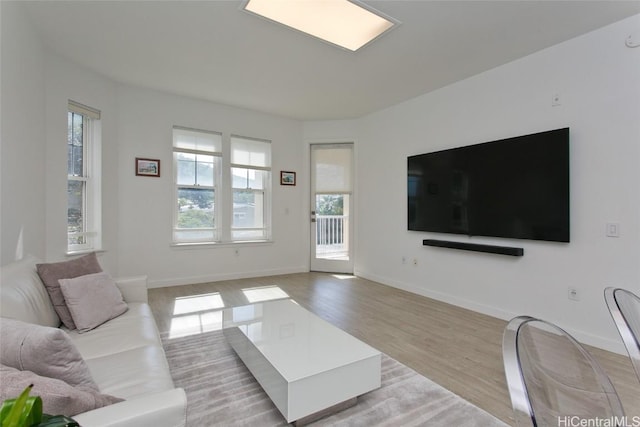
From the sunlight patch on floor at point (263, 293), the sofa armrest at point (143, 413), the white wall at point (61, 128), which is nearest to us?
the sofa armrest at point (143, 413)

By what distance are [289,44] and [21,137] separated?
240 centimetres

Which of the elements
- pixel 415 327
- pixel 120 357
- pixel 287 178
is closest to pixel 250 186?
pixel 287 178

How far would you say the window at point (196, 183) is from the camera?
4477 millimetres

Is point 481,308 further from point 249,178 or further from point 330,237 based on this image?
point 249,178

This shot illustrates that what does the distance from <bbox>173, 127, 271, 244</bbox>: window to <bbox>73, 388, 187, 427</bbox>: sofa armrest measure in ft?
12.7

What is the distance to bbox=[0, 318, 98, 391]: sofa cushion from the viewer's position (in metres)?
0.94

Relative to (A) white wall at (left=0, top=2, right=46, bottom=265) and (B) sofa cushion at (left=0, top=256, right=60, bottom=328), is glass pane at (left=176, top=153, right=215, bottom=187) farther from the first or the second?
(B) sofa cushion at (left=0, top=256, right=60, bottom=328)

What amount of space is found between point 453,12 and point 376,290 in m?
3.32

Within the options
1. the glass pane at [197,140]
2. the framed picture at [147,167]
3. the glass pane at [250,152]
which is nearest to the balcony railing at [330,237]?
the glass pane at [250,152]

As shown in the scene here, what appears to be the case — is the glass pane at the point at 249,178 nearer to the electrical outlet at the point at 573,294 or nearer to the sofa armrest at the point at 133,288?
the sofa armrest at the point at 133,288

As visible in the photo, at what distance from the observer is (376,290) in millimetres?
4293

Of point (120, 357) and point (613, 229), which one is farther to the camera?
point (613, 229)

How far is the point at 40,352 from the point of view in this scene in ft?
3.12

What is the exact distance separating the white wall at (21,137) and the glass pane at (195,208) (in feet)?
5.41
